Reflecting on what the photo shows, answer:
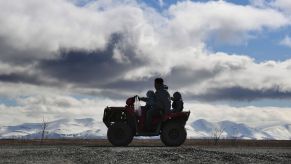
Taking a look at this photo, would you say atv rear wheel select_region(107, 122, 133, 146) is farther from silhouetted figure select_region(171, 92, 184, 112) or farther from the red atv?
silhouetted figure select_region(171, 92, 184, 112)

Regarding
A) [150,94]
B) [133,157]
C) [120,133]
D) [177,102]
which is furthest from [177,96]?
[133,157]

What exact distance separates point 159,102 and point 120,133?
191cm

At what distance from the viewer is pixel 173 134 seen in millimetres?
23297

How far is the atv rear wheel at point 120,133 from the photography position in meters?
23.3

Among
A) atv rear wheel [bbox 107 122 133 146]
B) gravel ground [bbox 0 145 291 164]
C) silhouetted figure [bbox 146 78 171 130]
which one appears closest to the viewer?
gravel ground [bbox 0 145 291 164]

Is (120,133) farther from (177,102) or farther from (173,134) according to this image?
(177,102)

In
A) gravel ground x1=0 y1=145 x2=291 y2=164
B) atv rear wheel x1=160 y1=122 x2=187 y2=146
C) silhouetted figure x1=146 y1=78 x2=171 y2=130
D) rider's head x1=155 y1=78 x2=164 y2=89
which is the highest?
rider's head x1=155 y1=78 x2=164 y2=89

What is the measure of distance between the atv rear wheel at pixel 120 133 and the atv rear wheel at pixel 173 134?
4.22 ft

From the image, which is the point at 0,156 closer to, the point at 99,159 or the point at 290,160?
the point at 99,159

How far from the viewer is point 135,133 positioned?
77.1ft

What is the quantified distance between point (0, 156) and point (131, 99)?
7.33m

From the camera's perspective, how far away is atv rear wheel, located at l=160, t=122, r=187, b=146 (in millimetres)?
23203

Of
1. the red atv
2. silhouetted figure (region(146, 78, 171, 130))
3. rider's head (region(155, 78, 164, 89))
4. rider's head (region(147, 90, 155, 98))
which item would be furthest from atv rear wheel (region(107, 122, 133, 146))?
rider's head (region(155, 78, 164, 89))

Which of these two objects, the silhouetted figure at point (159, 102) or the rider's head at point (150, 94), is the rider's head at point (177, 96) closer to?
the silhouetted figure at point (159, 102)
